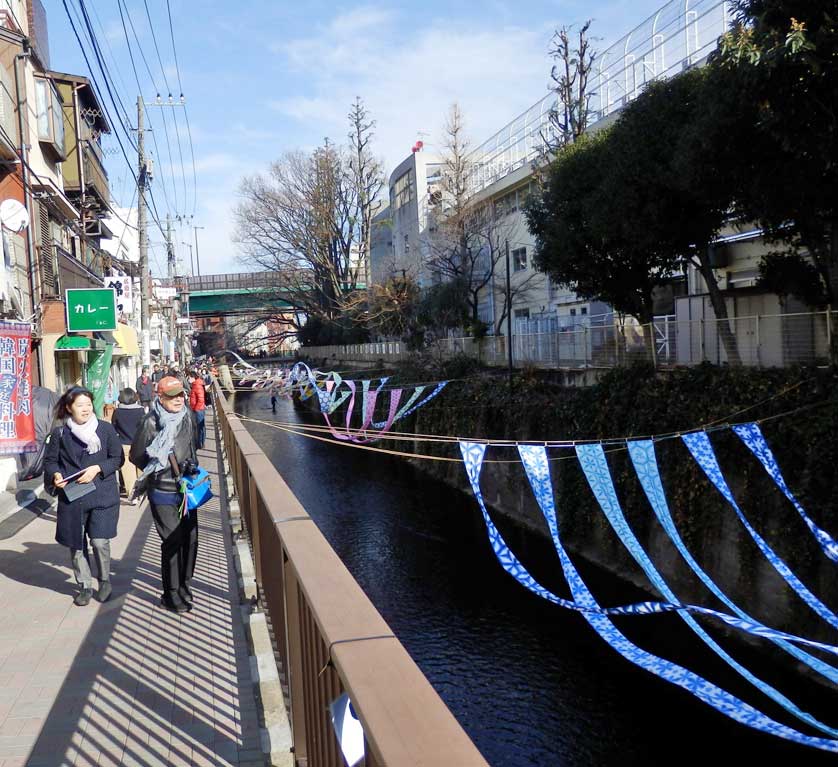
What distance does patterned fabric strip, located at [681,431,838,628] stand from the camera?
8.22 metres

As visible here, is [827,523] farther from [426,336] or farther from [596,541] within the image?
[426,336]

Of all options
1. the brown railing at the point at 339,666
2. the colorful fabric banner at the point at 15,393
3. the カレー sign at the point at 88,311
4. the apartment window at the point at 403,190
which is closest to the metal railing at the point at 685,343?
the brown railing at the point at 339,666

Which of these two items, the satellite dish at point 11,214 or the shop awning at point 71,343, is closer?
the satellite dish at point 11,214

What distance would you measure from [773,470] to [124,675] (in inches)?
304

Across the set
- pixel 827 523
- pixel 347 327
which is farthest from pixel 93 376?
pixel 347 327

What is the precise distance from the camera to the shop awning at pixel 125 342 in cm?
2363

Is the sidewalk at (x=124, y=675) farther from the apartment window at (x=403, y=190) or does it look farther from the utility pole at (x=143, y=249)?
the apartment window at (x=403, y=190)

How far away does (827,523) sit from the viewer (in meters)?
8.70

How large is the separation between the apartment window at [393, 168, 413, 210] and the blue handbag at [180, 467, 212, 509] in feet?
132

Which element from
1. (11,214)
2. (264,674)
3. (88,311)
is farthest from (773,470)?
(88,311)

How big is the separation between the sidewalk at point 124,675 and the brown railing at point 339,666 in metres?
0.56

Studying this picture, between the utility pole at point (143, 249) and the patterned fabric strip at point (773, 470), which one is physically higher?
the utility pole at point (143, 249)

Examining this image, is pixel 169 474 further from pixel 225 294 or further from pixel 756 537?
pixel 225 294

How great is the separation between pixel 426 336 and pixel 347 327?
10381mm
